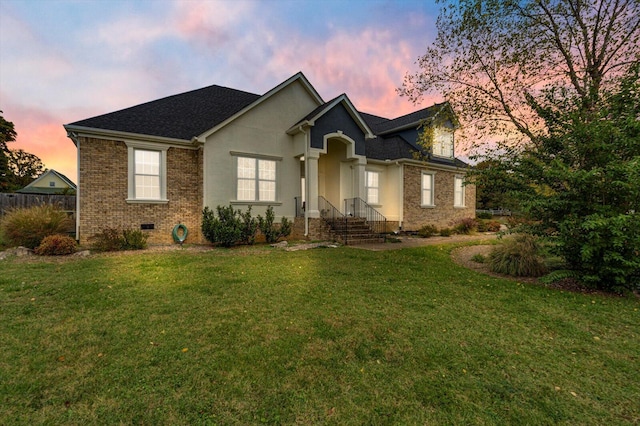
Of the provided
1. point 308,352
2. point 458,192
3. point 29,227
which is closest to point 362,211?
point 458,192

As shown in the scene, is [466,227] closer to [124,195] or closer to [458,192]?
[458,192]

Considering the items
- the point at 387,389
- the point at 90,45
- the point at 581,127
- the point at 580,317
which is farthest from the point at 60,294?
the point at 90,45

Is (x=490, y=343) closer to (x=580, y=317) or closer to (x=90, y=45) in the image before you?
(x=580, y=317)

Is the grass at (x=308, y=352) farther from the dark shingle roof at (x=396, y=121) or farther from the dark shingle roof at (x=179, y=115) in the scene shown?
the dark shingle roof at (x=396, y=121)

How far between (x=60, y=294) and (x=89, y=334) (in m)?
2.12

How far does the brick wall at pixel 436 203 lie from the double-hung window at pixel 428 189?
1.03ft

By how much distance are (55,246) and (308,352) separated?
9.13m

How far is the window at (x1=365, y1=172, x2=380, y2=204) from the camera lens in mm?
15797

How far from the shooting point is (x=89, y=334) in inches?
137

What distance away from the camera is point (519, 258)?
7.26m

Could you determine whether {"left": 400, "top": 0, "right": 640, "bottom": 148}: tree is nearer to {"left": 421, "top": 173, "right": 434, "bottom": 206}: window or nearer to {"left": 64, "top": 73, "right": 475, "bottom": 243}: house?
{"left": 64, "top": 73, "right": 475, "bottom": 243}: house

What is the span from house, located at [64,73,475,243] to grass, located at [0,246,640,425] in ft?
17.2

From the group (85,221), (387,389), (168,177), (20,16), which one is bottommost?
(387,389)

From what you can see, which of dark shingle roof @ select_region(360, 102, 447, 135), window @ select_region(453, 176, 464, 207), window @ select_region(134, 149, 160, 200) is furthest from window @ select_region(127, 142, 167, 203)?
window @ select_region(453, 176, 464, 207)
